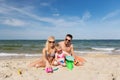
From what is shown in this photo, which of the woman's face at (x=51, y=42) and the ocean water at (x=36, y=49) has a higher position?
the woman's face at (x=51, y=42)

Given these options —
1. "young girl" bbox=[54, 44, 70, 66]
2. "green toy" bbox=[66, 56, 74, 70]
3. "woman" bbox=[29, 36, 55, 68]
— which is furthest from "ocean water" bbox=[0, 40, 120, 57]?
"green toy" bbox=[66, 56, 74, 70]

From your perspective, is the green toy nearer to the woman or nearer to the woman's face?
the woman

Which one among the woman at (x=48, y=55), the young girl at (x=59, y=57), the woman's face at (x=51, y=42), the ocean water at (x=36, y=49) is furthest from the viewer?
the ocean water at (x=36, y=49)

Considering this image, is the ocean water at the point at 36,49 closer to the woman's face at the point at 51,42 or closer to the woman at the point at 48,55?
the woman at the point at 48,55

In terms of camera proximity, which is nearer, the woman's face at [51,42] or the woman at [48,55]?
the woman's face at [51,42]

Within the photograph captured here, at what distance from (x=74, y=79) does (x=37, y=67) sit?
1830 mm

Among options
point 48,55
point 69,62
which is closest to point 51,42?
point 48,55

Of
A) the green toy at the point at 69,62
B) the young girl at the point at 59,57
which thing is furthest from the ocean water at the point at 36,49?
the green toy at the point at 69,62

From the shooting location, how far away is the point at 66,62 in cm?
664

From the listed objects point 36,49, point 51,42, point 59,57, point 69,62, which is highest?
point 51,42

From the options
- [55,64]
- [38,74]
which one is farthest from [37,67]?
[38,74]

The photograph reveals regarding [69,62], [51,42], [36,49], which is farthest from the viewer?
[36,49]

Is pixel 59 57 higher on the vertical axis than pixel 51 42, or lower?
lower

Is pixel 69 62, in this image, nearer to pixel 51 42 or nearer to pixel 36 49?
pixel 51 42
